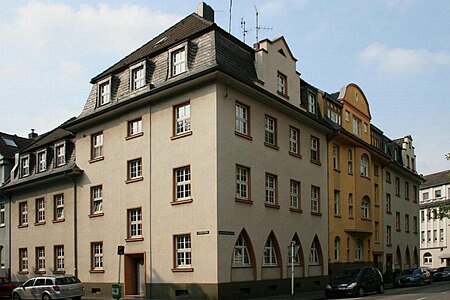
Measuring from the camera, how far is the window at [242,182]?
26328 mm

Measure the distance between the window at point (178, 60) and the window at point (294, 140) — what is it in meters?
7.63

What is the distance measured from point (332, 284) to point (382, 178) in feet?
63.3

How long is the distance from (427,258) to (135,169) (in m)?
70.3

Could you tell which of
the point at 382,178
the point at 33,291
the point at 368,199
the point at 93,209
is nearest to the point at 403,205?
the point at 382,178

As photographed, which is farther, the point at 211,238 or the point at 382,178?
the point at 382,178

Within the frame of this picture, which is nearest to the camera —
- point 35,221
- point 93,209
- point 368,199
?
point 93,209

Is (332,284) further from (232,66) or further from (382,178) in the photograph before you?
(382,178)

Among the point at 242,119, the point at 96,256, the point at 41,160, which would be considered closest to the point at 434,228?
the point at 41,160

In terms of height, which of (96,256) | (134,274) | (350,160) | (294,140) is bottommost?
(134,274)

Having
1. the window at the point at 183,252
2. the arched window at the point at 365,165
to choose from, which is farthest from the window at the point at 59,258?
the arched window at the point at 365,165

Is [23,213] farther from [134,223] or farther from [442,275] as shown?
[442,275]

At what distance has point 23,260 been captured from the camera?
3869 centimetres

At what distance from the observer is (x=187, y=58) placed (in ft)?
87.1

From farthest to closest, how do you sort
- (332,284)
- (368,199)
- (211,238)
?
(368,199) → (332,284) → (211,238)
